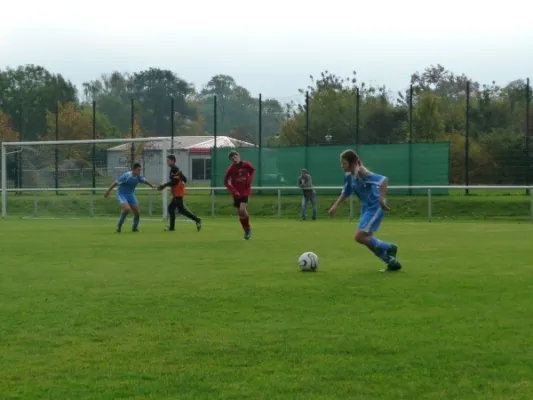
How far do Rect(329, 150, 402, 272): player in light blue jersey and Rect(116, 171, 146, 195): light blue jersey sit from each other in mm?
11622

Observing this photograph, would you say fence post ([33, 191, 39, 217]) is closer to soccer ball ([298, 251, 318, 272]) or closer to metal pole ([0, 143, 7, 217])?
metal pole ([0, 143, 7, 217])

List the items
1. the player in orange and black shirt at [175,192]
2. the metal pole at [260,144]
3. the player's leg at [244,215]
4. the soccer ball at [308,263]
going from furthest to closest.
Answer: the metal pole at [260,144] < the player in orange and black shirt at [175,192] < the player's leg at [244,215] < the soccer ball at [308,263]

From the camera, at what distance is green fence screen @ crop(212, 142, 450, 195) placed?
1334 inches

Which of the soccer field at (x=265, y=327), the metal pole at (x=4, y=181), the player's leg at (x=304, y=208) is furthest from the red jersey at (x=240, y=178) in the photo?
the metal pole at (x=4, y=181)

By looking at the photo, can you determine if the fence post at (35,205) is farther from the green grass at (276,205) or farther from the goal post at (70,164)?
the goal post at (70,164)

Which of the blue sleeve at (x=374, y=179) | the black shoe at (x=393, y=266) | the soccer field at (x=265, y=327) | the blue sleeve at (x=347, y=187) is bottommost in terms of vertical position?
the soccer field at (x=265, y=327)

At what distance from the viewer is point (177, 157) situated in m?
38.9

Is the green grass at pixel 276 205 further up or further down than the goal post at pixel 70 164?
further down

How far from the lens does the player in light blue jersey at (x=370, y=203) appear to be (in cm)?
1289

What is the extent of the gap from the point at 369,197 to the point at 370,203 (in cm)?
9

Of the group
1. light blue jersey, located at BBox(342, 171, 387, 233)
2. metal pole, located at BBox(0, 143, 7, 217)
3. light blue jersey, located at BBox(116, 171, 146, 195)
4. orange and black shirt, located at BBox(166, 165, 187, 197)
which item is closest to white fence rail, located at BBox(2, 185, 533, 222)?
metal pole, located at BBox(0, 143, 7, 217)

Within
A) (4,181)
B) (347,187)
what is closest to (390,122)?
(4,181)

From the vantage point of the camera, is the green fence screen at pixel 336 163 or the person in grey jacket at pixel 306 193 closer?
the person in grey jacket at pixel 306 193

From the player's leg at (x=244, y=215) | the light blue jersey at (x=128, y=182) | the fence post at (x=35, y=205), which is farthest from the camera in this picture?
the fence post at (x=35, y=205)
